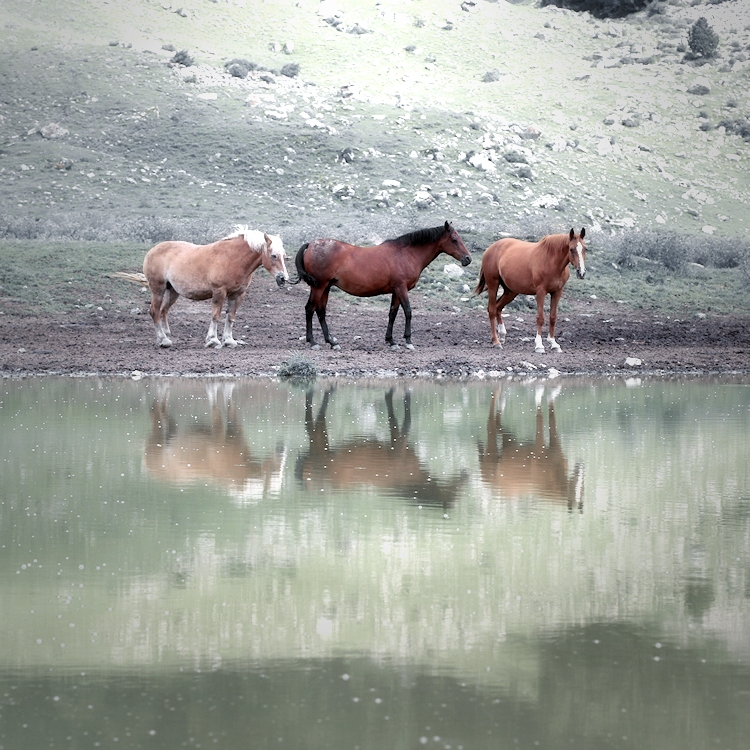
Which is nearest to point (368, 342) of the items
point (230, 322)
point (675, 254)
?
point (230, 322)

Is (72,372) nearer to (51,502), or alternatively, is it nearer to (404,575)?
(51,502)

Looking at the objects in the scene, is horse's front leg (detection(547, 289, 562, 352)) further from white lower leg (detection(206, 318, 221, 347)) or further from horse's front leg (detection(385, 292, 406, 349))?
white lower leg (detection(206, 318, 221, 347))

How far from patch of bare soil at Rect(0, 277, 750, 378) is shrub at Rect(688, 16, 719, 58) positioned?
151 feet

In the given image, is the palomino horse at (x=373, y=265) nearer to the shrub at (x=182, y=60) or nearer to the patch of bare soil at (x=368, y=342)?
Answer: the patch of bare soil at (x=368, y=342)

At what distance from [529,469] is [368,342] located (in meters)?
10.8

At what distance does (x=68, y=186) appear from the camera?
40.4 meters

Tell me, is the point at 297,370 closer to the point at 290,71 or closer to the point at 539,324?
the point at 539,324

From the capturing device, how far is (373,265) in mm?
19500

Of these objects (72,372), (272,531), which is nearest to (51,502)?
(272,531)

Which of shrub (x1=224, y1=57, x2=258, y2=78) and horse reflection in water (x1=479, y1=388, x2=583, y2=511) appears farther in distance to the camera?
shrub (x1=224, y1=57, x2=258, y2=78)

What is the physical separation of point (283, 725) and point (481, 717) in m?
0.72

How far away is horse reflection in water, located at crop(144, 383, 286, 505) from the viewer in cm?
893

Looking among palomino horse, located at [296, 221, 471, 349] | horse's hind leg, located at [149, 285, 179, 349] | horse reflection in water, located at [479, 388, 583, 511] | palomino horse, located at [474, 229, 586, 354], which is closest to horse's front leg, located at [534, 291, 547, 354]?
palomino horse, located at [474, 229, 586, 354]

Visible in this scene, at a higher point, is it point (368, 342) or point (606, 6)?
point (606, 6)
